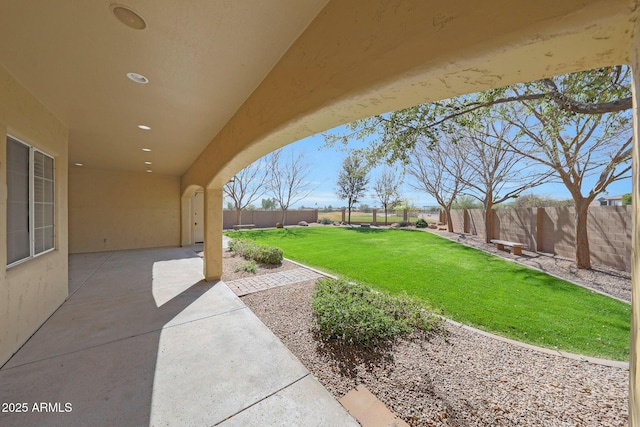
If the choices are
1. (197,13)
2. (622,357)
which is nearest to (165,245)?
(197,13)

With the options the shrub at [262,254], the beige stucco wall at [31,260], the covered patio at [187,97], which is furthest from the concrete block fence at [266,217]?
the beige stucco wall at [31,260]

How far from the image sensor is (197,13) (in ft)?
5.83

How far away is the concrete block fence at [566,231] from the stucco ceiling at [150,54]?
9.61 metres

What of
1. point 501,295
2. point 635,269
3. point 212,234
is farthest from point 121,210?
point 501,295

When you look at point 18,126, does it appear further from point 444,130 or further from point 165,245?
point 165,245

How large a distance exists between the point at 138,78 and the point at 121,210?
27.4 ft

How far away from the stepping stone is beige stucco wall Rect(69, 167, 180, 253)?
33.4 feet

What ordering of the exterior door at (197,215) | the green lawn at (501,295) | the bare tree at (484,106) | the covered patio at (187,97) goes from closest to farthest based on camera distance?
the covered patio at (187,97) < the bare tree at (484,106) < the green lawn at (501,295) < the exterior door at (197,215)

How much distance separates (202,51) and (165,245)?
32.0 ft

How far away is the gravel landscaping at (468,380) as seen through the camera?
1.95 m

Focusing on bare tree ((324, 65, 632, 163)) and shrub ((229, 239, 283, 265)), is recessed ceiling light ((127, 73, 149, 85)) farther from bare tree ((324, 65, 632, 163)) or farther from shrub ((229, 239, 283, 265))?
shrub ((229, 239, 283, 265))

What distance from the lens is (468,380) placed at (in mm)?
2326

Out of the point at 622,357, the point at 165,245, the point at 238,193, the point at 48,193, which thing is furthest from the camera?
the point at 238,193

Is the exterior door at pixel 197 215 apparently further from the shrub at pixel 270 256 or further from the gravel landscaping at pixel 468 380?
the gravel landscaping at pixel 468 380
